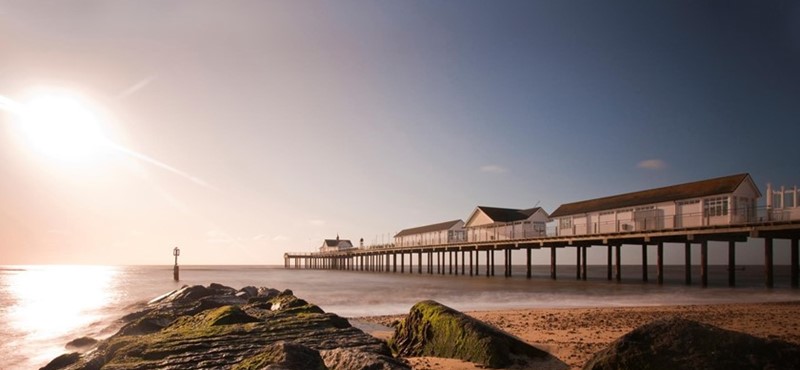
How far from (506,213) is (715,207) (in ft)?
78.9

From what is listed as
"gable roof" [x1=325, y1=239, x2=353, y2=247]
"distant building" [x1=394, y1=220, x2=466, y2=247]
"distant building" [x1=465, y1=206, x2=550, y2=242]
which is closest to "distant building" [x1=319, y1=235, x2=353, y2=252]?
"gable roof" [x1=325, y1=239, x2=353, y2=247]

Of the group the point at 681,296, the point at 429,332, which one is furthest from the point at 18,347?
the point at 681,296

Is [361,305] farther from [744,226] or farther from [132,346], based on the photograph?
[744,226]

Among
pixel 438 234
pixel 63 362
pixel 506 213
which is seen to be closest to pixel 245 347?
pixel 63 362

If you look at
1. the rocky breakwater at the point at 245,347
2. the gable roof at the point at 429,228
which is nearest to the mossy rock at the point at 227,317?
the rocky breakwater at the point at 245,347

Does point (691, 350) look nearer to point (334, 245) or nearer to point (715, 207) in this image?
point (715, 207)

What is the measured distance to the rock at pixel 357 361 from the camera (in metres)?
5.75

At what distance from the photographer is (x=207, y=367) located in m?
7.37

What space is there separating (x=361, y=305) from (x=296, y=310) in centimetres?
1288

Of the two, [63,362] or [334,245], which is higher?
[63,362]

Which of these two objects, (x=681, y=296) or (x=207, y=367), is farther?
(x=681, y=296)

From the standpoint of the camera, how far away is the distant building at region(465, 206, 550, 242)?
46.7 meters

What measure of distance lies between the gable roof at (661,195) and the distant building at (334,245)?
198 feet

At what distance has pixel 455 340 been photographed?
8000 millimetres
